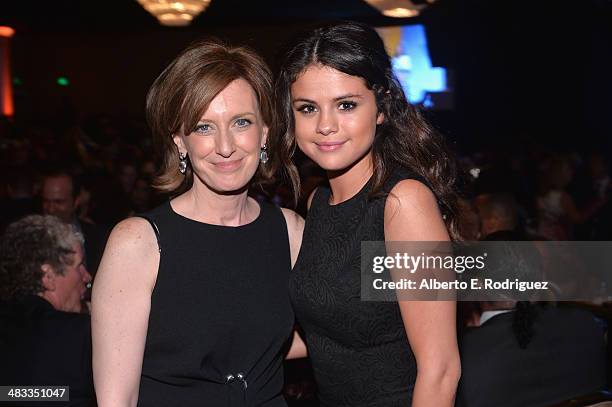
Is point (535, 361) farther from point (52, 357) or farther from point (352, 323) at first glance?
point (52, 357)

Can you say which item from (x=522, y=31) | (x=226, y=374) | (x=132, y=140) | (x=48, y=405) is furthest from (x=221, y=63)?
(x=522, y=31)

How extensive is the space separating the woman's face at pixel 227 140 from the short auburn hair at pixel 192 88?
23mm

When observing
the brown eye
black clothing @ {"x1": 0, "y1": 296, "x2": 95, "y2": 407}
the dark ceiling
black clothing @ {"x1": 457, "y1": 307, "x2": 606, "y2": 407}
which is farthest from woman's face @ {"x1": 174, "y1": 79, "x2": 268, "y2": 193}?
the dark ceiling

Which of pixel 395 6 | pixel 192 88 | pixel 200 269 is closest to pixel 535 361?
pixel 200 269

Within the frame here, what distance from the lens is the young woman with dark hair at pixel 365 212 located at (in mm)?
1608

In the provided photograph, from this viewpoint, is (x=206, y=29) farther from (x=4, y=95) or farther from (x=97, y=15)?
(x=4, y=95)

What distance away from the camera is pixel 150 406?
1.73 meters

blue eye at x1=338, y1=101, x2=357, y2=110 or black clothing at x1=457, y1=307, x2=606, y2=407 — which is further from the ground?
blue eye at x1=338, y1=101, x2=357, y2=110

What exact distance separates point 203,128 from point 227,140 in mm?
75

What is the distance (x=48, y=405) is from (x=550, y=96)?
10158 millimetres

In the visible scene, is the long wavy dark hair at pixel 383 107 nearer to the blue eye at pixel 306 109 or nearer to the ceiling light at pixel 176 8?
the blue eye at pixel 306 109

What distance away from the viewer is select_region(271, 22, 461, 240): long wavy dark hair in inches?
67.5

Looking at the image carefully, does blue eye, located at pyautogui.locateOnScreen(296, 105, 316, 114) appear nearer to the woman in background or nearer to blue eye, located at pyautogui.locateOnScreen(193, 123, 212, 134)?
the woman in background

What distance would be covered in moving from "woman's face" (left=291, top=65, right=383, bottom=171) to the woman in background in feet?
0.51
